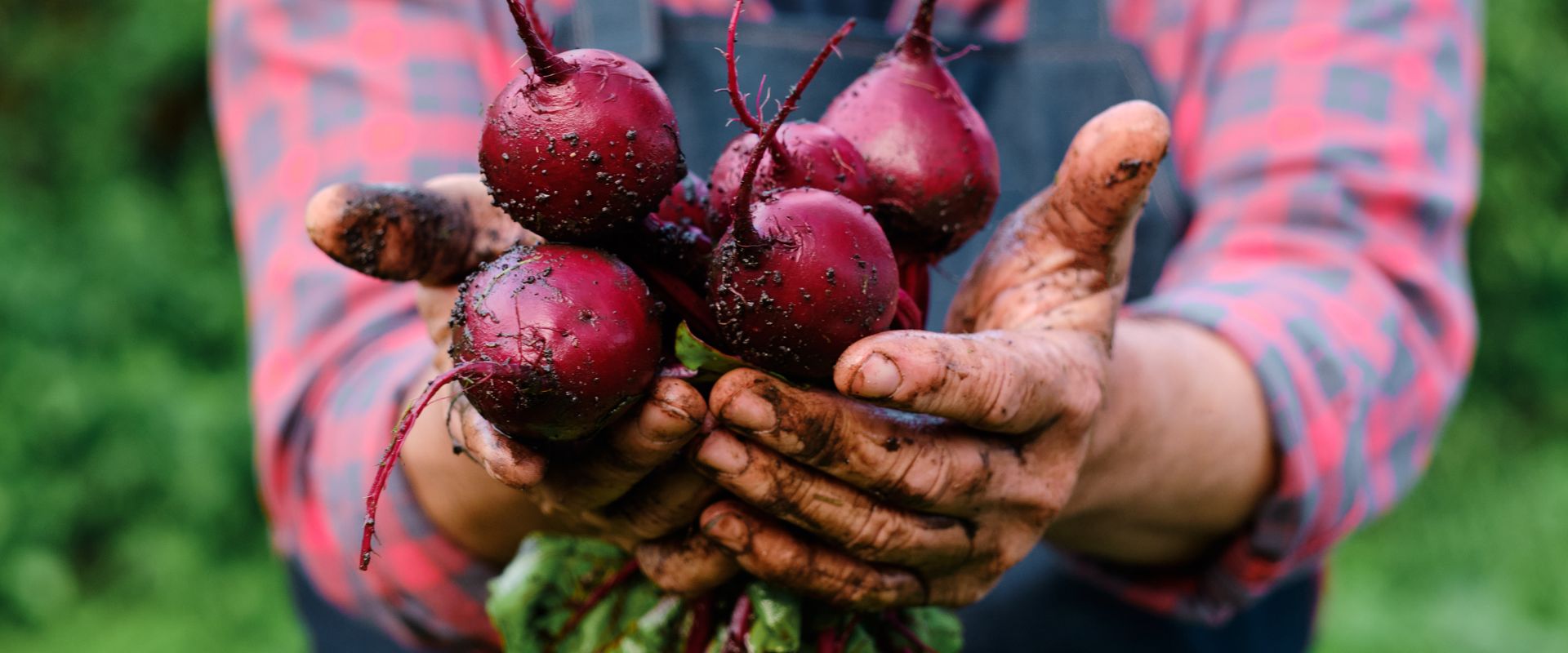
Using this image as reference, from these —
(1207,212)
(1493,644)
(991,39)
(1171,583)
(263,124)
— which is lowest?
(1493,644)

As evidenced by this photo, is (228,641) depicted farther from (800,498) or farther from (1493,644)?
(1493,644)

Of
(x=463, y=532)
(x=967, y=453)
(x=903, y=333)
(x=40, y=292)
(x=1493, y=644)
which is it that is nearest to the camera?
(x=903, y=333)

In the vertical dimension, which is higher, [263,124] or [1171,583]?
[263,124]

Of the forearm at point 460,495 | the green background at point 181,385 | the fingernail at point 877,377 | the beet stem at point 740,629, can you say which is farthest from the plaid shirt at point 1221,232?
the green background at point 181,385

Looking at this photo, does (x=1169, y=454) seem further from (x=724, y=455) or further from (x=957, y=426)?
(x=724, y=455)

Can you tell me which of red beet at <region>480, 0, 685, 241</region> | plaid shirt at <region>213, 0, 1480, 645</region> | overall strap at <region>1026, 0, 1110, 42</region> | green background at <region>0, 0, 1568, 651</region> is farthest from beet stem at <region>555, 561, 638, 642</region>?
green background at <region>0, 0, 1568, 651</region>

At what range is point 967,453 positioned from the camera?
4.08ft

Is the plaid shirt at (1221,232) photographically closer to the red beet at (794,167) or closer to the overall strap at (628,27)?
the overall strap at (628,27)

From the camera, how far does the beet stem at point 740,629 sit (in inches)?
55.7

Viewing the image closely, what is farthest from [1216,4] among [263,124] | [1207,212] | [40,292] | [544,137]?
[40,292]

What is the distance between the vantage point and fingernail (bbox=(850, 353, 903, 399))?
3.57 feet

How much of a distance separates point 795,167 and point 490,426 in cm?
40

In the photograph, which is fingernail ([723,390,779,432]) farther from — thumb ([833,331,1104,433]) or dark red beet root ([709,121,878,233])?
dark red beet root ([709,121,878,233])

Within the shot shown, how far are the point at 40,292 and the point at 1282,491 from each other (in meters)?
3.81
